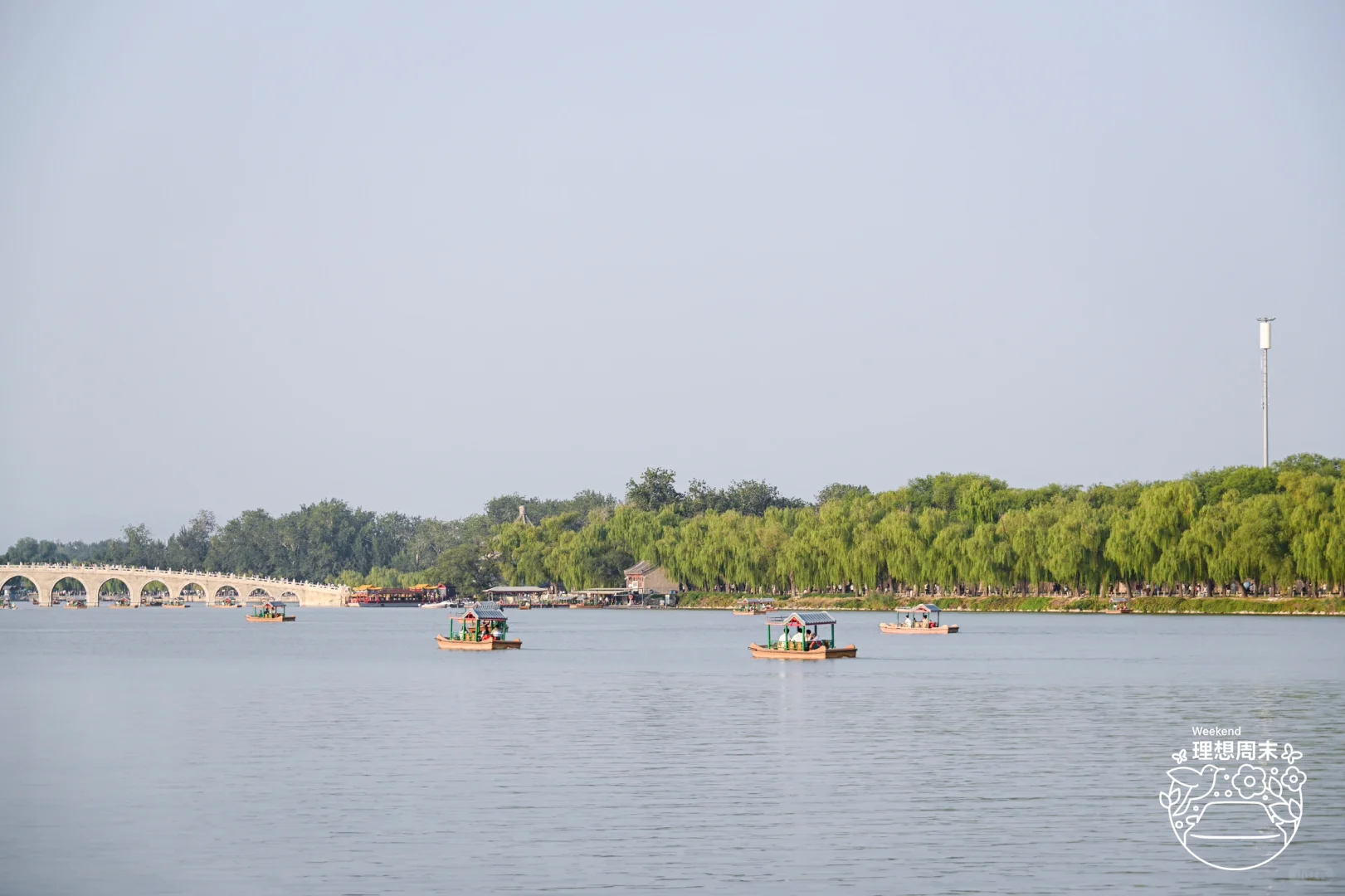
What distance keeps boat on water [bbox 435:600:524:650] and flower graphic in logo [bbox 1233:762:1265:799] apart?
43.1 metres

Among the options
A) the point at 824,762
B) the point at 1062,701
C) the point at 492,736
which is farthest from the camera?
the point at 1062,701

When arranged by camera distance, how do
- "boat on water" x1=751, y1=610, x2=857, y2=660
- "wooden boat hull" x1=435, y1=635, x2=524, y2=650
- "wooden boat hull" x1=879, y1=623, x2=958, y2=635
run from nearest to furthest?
"boat on water" x1=751, y1=610, x2=857, y2=660 → "wooden boat hull" x1=435, y1=635, x2=524, y2=650 → "wooden boat hull" x1=879, y1=623, x2=958, y2=635

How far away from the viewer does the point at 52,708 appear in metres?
40.2

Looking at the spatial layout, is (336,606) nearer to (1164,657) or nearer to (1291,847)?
(1164,657)

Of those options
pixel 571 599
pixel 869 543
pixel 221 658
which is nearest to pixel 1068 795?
pixel 221 658

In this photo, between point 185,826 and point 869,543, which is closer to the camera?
point 185,826

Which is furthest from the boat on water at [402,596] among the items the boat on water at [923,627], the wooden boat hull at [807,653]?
the wooden boat hull at [807,653]

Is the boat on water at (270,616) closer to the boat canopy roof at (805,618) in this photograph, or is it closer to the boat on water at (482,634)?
the boat on water at (482,634)

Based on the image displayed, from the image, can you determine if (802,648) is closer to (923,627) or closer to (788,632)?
(788,632)

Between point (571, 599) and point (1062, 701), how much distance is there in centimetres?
10392

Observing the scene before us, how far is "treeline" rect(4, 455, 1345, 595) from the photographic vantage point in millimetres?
80000

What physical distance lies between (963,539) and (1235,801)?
250 ft

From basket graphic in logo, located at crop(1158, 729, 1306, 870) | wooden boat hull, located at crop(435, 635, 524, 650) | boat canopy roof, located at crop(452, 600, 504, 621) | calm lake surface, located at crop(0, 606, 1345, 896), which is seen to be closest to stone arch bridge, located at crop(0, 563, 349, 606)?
boat canopy roof, located at crop(452, 600, 504, 621)

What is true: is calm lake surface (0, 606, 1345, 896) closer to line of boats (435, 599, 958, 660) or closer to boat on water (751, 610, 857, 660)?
boat on water (751, 610, 857, 660)
